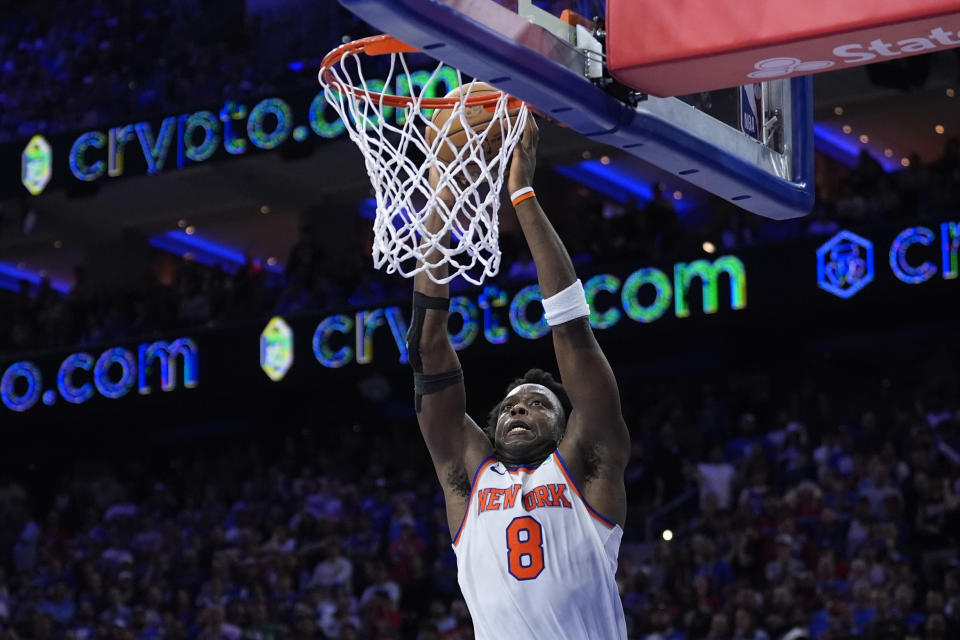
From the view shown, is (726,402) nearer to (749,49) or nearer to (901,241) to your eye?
(901,241)

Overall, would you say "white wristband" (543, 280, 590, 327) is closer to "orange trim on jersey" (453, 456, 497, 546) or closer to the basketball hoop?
the basketball hoop

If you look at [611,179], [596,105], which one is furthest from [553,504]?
[611,179]

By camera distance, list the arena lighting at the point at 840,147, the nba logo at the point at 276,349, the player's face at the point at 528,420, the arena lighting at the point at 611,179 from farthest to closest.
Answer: the arena lighting at the point at 611,179
the arena lighting at the point at 840,147
the nba logo at the point at 276,349
the player's face at the point at 528,420

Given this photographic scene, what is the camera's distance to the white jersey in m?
4.04

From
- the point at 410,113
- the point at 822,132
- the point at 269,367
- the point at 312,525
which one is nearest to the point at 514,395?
the point at 410,113

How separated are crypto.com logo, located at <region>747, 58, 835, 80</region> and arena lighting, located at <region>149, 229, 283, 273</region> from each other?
1636cm

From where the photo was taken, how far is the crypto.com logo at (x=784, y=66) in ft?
12.5

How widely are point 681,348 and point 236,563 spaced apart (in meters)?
5.61

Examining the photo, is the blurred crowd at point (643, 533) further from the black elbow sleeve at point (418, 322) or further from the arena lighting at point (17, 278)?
the arena lighting at point (17, 278)

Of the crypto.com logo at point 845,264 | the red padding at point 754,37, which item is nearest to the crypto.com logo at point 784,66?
the red padding at point 754,37

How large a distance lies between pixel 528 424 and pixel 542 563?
440 mm

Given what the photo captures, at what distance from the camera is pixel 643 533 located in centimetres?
1195

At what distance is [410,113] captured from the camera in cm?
423

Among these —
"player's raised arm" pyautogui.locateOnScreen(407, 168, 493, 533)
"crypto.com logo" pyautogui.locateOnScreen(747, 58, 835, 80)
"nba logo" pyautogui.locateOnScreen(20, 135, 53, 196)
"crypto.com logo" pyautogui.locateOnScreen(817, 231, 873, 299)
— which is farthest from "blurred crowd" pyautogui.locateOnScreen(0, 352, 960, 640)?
"crypto.com logo" pyautogui.locateOnScreen(747, 58, 835, 80)
